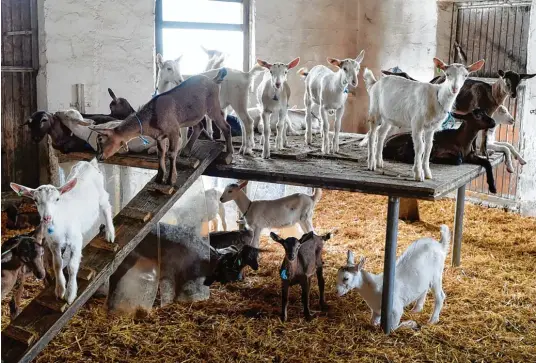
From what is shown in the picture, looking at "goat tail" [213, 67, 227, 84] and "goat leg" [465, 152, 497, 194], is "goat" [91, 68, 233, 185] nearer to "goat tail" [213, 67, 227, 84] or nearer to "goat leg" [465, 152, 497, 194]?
"goat tail" [213, 67, 227, 84]

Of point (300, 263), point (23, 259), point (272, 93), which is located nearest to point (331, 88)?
point (272, 93)

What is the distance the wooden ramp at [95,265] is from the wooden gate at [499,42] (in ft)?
20.2

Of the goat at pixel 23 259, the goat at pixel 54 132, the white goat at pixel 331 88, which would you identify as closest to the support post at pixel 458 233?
the white goat at pixel 331 88

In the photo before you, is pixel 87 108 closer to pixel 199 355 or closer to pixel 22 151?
pixel 22 151

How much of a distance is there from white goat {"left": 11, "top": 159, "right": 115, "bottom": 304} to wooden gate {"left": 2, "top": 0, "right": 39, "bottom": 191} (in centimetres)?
570

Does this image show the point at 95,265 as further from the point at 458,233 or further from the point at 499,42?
the point at 499,42

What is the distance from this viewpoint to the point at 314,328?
20.7 feet

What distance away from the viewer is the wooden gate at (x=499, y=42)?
1053 centimetres

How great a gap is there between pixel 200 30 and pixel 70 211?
7.74 meters

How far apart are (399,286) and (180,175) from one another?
2512 millimetres

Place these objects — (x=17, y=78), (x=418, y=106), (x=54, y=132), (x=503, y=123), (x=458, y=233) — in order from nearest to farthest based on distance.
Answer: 1. (x=418, y=106)
2. (x=54, y=132)
3. (x=458, y=233)
4. (x=503, y=123)
5. (x=17, y=78)

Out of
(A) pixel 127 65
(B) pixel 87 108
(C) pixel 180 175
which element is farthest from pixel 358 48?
(C) pixel 180 175

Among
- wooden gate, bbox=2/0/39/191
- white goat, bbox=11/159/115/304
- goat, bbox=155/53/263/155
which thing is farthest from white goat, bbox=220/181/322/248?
wooden gate, bbox=2/0/39/191

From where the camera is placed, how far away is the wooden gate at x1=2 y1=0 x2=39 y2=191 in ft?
33.9
